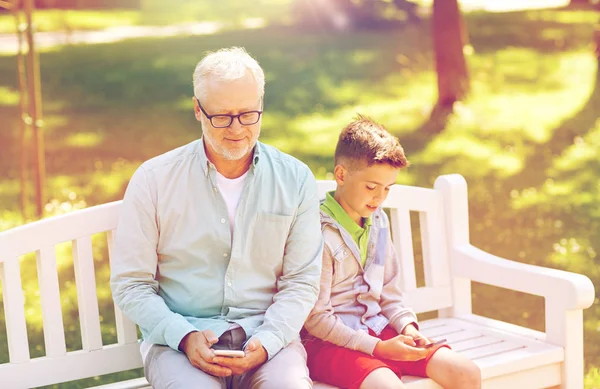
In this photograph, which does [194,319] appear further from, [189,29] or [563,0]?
[563,0]

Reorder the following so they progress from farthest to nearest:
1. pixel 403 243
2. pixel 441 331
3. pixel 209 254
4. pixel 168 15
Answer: pixel 168 15 < pixel 403 243 < pixel 441 331 < pixel 209 254

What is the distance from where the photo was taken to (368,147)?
10.9 ft

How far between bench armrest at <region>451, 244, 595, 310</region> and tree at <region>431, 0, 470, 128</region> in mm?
4611

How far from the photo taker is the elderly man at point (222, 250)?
2961mm

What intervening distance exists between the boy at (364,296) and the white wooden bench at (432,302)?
0.12 metres

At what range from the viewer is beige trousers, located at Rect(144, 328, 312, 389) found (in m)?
2.86

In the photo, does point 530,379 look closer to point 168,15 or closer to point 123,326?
point 123,326

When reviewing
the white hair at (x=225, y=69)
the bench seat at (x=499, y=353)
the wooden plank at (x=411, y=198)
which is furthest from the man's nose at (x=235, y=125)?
the wooden plank at (x=411, y=198)

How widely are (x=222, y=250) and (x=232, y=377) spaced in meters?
0.43

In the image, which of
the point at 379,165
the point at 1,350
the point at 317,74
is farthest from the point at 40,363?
the point at 317,74

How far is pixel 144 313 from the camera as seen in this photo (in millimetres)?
2986

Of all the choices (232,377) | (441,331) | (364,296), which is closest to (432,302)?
(441,331)

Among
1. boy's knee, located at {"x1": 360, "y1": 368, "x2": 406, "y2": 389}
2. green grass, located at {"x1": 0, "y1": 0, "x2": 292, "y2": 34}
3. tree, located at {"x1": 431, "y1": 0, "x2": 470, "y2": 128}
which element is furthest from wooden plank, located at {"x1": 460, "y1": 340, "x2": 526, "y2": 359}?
green grass, located at {"x1": 0, "y1": 0, "x2": 292, "y2": 34}

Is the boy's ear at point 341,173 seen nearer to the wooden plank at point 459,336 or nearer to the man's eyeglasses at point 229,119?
the man's eyeglasses at point 229,119
